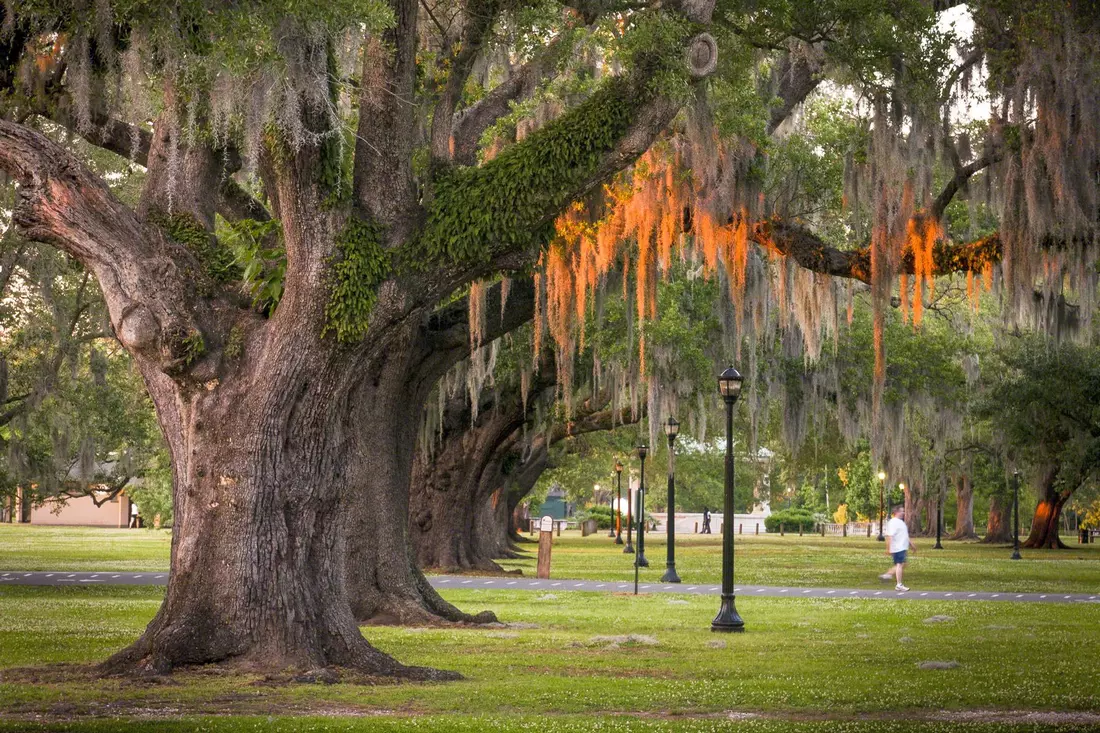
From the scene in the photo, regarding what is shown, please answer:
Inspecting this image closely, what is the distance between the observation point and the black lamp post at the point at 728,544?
16812 mm

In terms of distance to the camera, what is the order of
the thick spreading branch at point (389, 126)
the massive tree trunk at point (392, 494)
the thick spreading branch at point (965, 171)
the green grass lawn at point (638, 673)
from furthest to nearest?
the thick spreading branch at point (965, 171), the massive tree trunk at point (392, 494), the thick spreading branch at point (389, 126), the green grass lawn at point (638, 673)

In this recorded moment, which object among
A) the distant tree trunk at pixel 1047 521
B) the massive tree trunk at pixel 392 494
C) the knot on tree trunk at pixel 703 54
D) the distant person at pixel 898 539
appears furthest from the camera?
the distant tree trunk at pixel 1047 521

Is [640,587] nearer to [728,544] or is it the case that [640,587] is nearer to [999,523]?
[728,544]

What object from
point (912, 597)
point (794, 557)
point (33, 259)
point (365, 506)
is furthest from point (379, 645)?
point (794, 557)

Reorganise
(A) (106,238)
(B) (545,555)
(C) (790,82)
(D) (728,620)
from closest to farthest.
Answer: (A) (106,238)
(D) (728,620)
(C) (790,82)
(B) (545,555)

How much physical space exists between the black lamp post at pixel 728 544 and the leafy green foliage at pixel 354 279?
6336mm

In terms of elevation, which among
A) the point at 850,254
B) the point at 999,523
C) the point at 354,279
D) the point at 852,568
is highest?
the point at 850,254

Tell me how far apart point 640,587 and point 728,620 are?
9.32 meters

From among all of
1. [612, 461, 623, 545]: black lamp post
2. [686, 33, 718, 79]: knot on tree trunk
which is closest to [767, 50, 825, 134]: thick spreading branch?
[686, 33, 718, 79]: knot on tree trunk

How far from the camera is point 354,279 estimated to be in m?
11.5

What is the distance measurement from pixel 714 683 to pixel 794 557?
33205 mm

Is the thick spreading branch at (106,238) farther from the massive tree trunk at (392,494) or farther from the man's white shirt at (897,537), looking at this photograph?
the man's white shirt at (897,537)

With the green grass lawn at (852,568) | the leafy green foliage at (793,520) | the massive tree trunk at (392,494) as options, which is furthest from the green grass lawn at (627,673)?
the leafy green foliage at (793,520)

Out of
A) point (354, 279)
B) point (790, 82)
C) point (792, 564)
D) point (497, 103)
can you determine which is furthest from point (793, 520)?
point (354, 279)
